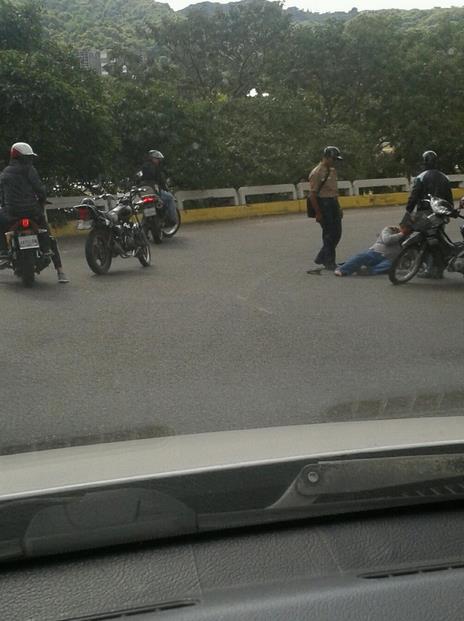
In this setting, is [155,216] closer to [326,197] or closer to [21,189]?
[326,197]

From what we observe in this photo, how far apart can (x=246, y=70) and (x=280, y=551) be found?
37.1 meters

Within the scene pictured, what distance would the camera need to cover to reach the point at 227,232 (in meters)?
20.5

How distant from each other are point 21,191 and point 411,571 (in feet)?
33.6

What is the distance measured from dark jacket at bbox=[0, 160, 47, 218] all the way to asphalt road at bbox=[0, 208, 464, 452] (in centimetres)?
99

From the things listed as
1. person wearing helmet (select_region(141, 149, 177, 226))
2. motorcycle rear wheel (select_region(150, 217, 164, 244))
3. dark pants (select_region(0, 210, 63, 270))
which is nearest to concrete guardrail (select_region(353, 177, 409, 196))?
person wearing helmet (select_region(141, 149, 177, 226))

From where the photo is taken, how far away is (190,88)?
121ft

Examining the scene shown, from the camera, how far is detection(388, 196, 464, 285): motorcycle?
1205 cm

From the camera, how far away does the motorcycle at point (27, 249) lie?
12055 mm

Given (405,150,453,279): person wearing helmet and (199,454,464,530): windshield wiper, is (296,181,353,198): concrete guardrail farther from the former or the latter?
(199,454,464,530): windshield wiper

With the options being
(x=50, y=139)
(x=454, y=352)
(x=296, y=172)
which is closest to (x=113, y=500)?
(x=454, y=352)

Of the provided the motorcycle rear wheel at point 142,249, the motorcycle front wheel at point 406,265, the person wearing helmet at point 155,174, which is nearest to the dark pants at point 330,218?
the motorcycle front wheel at point 406,265

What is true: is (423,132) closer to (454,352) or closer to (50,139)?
(50,139)

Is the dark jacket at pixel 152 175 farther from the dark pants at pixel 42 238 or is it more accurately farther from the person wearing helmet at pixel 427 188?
the person wearing helmet at pixel 427 188

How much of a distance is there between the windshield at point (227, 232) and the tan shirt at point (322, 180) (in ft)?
0.10
